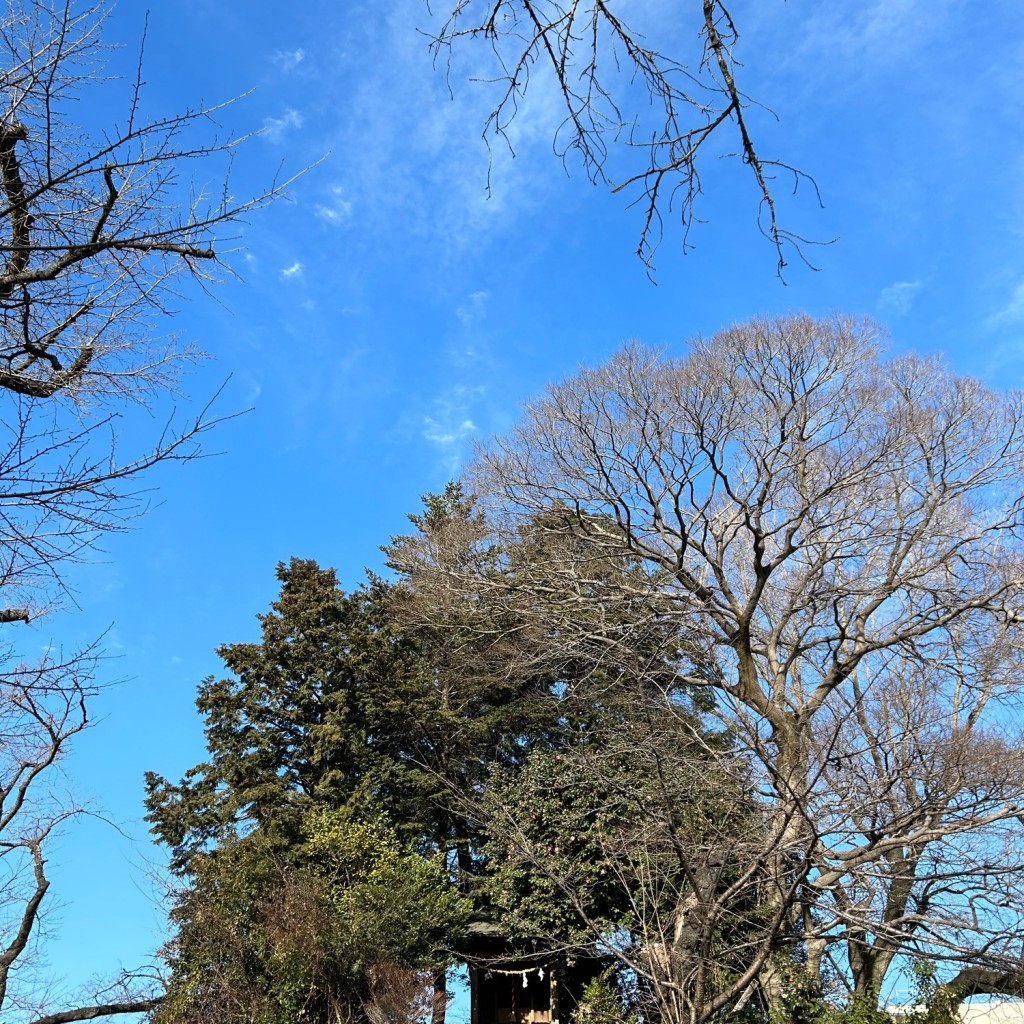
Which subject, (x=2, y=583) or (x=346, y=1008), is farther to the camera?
(x=346, y=1008)

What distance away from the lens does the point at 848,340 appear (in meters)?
11.8

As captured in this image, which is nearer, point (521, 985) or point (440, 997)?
point (440, 997)

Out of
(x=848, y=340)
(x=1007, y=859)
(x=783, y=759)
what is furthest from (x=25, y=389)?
(x=848, y=340)

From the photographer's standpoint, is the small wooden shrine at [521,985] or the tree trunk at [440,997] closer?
the tree trunk at [440,997]

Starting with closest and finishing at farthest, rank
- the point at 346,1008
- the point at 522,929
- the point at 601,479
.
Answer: the point at 346,1008 → the point at 522,929 → the point at 601,479

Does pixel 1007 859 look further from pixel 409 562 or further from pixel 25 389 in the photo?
pixel 409 562

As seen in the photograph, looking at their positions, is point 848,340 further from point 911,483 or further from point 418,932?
point 418,932

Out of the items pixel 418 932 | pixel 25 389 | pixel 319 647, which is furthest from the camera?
pixel 319 647

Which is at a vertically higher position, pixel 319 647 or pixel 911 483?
pixel 911 483

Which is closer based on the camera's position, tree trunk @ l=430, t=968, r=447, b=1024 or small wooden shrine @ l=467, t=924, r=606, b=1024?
tree trunk @ l=430, t=968, r=447, b=1024

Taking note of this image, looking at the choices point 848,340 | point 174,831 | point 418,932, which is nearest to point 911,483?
point 848,340

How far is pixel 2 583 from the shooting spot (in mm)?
3889

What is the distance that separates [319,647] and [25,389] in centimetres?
1238

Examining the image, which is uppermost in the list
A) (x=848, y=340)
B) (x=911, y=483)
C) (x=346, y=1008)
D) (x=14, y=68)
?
(x=848, y=340)
